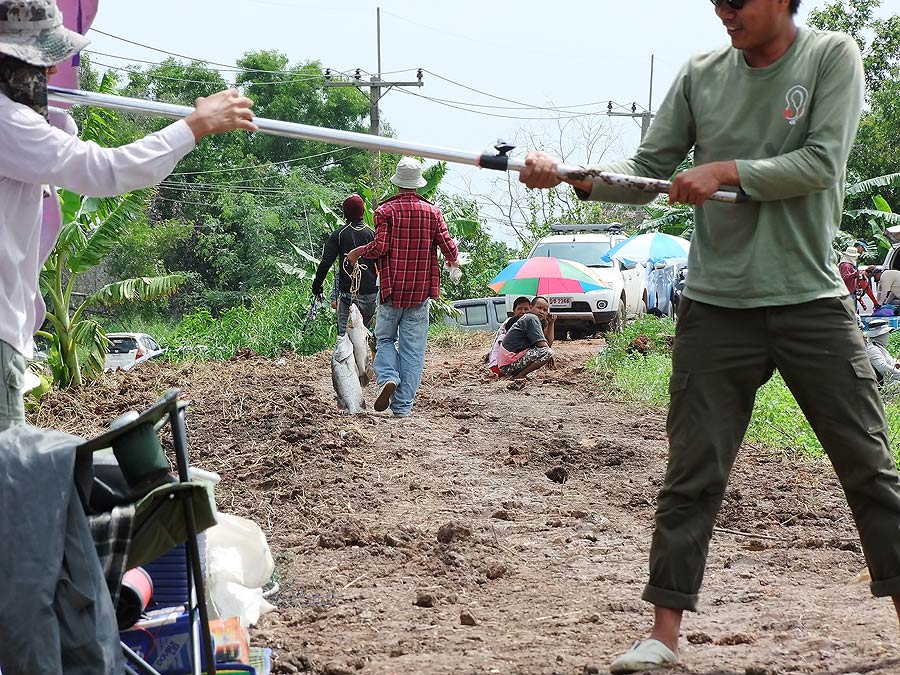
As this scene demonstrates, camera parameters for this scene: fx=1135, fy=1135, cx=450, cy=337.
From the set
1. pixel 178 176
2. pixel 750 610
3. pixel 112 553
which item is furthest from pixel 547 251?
pixel 178 176

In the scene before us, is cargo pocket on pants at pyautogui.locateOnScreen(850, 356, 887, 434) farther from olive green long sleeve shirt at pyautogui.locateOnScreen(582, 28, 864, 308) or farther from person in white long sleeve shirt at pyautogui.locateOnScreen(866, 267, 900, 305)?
person in white long sleeve shirt at pyautogui.locateOnScreen(866, 267, 900, 305)

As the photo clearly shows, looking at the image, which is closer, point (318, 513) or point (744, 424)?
point (744, 424)

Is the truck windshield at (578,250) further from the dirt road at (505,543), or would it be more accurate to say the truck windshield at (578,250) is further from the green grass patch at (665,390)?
the dirt road at (505,543)

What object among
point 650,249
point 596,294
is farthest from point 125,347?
point 650,249

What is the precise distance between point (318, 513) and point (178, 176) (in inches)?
1568

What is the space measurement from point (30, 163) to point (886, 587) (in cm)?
281

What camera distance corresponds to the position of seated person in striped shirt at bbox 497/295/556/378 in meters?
13.0

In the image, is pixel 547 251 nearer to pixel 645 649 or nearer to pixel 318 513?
pixel 318 513

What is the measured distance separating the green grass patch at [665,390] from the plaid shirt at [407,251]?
233 cm

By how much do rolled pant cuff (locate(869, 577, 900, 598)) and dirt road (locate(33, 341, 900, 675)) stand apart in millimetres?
Result: 199

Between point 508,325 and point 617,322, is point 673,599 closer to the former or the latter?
point 508,325

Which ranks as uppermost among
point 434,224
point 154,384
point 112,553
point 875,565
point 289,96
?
point 289,96

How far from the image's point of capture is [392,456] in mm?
8109

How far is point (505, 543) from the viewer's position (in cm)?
571
